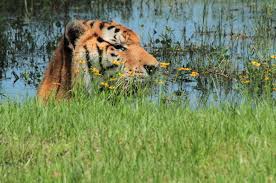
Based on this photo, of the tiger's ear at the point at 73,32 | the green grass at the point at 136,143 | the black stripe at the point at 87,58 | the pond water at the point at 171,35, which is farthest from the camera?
the pond water at the point at 171,35

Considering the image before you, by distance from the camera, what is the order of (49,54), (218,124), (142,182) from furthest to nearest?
(49,54)
(218,124)
(142,182)

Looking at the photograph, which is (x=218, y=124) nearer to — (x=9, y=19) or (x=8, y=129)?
(x=8, y=129)

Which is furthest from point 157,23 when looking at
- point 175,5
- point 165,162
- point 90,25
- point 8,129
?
point 165,162

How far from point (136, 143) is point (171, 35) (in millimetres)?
10271

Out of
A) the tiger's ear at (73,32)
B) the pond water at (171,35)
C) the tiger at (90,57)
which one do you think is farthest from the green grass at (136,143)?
the pond water at (171,35)

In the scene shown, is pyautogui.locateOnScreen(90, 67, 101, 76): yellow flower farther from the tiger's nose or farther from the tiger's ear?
the tiger's nose

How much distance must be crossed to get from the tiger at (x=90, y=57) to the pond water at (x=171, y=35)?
8.23ft

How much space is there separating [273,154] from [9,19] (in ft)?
43.2

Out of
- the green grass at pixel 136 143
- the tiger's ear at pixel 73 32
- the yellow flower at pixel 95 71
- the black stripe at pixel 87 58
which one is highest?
the tiger's ear at pixel 73 32

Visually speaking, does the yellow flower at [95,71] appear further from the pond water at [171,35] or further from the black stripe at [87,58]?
the pond water at [171,35]

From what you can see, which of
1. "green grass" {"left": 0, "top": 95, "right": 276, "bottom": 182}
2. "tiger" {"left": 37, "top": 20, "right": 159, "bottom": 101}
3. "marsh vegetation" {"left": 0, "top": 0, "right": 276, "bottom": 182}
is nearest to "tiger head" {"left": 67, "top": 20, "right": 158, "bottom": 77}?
"tiger" {"left": 37, "top": 20, "right": 159, "bottom": 101}

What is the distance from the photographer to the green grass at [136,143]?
4383 millimetres

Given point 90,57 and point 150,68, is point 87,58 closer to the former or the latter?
point 90,57

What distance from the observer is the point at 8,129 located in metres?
5.66
